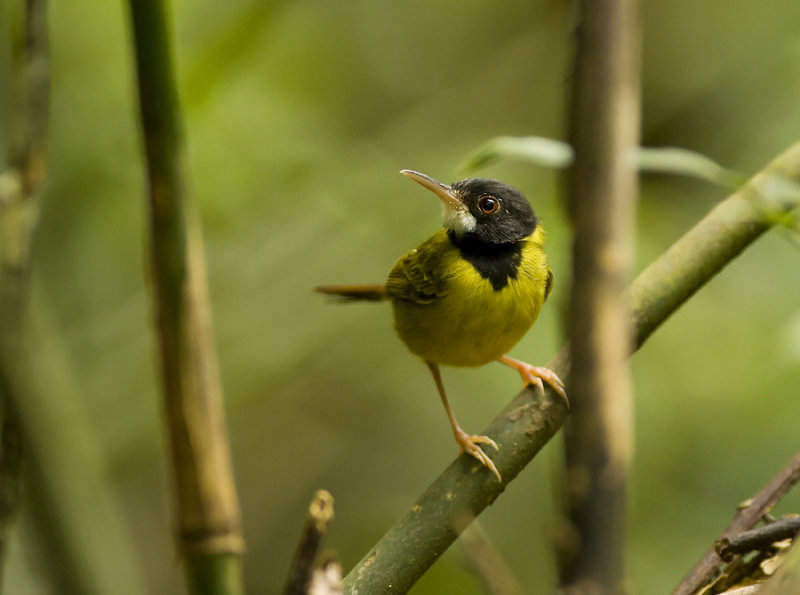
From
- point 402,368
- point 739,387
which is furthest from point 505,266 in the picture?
point 402,368

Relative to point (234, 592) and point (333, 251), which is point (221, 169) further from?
point (234, 592)

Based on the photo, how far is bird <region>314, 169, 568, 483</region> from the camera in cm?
337

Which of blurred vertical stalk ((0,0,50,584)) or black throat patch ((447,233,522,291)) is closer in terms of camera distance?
blurred vertical stalk ((0,0,50,584))

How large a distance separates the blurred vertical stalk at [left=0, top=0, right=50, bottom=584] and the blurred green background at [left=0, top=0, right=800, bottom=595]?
138cm

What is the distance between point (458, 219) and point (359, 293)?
629 mm

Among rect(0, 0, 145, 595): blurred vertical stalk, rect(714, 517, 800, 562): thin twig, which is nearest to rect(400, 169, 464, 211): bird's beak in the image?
rect(0, 0, 145, 595): blurred vertical stalk

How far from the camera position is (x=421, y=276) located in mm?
3641

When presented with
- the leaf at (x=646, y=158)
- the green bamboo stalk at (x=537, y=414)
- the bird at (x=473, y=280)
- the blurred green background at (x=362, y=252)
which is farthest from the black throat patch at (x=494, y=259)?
the leaf at (x=646, y=158)

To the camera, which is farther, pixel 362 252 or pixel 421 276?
pixel 362 252

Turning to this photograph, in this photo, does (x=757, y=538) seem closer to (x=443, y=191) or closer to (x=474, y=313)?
(x=474, y=313)

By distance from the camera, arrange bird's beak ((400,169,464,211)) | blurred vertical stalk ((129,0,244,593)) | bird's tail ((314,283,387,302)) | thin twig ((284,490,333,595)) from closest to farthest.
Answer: thin twig ((284,490,333,595))
blurred vertical stalk ((129,0,244,593))
bird's beak ((400,169,464,211))
bird's tail ((314,283,387,302))

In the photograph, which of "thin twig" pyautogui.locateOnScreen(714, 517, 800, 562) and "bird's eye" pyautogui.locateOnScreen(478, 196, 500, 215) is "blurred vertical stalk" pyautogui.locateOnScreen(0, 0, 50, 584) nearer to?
"thin twig" pyautogui.locateOnScreen(714, 517, 800, 562)

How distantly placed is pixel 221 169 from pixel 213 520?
3.29 m

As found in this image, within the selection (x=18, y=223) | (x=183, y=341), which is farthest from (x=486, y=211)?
(x=183, y=341)
